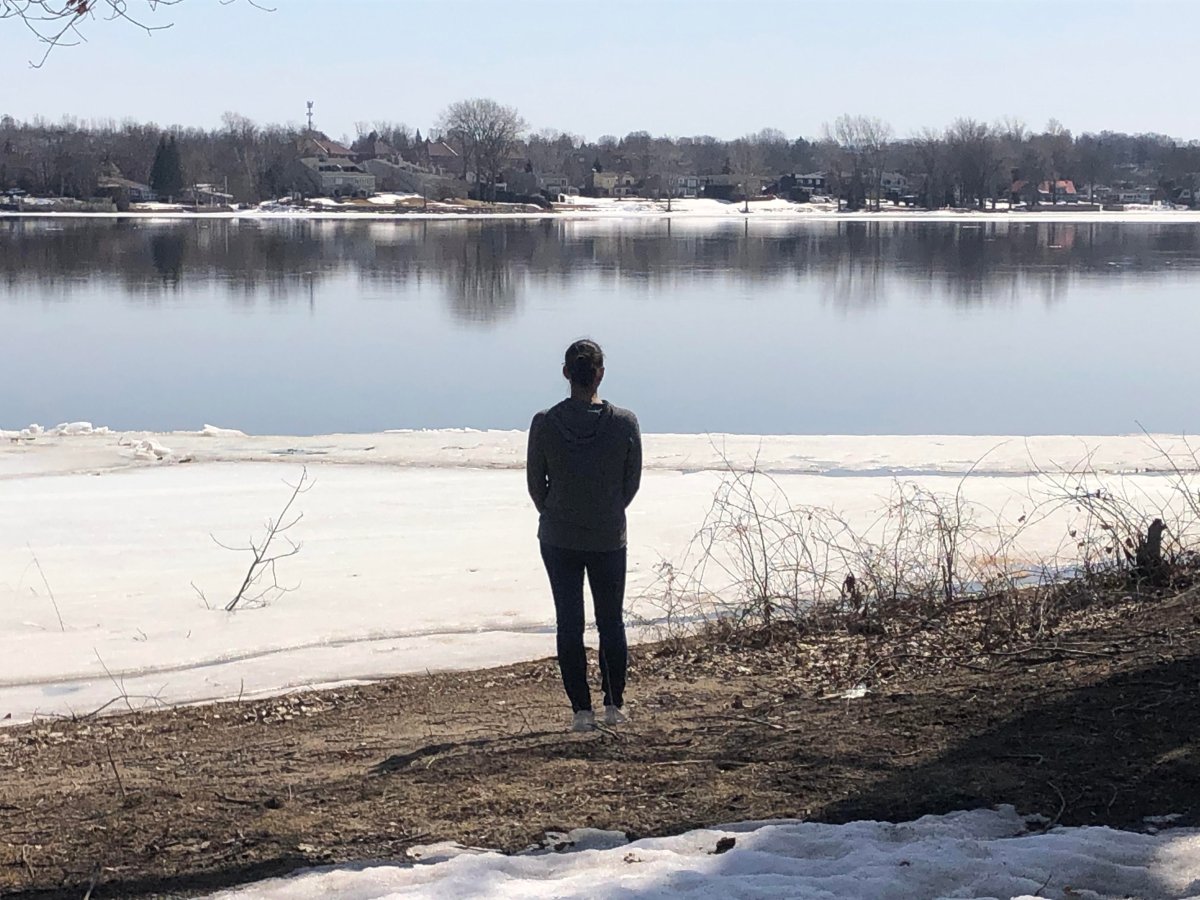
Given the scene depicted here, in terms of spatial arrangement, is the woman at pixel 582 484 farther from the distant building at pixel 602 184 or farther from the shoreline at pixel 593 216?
the distant building at pixel 602 184

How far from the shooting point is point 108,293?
38.6m

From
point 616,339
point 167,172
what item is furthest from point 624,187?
point 616,339

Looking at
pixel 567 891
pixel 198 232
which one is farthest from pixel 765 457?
pixel 198 232

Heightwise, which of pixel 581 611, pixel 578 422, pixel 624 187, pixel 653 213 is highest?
pixel 624 187

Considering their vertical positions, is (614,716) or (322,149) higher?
(322,149)

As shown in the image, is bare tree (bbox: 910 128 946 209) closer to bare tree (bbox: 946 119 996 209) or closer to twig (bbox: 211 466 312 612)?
bare tree (bbox: 946 119 996 209)

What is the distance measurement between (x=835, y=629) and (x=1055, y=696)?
7.37 feet

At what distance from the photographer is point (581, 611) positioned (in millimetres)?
5812

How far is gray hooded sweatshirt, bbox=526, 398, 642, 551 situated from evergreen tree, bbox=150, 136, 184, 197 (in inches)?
5389

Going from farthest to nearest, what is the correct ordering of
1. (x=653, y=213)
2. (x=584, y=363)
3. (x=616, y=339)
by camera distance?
(x=653, y=213), (x=616, y=339), (x=584, y=363)

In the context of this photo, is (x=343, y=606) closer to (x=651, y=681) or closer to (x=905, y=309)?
(x=651, y=681)

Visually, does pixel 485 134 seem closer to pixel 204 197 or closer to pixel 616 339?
pixel 204 197

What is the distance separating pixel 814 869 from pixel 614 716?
1988 millimetres

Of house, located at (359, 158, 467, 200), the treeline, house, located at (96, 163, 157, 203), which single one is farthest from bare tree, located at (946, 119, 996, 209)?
house, located at (96, 163, 157, 203)
